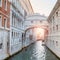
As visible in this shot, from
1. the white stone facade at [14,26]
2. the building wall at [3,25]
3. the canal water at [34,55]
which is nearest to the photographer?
the building wall at [3,25]

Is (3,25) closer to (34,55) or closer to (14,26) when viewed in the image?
(14,26)

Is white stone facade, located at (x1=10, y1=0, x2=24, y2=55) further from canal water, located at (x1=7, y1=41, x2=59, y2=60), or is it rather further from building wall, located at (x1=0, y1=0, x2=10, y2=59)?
building wall, located at (x1=0, y1=0, x2=10, y2=59)

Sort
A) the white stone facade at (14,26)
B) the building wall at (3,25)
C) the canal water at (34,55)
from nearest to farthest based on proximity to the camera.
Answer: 1. the building wall at (3,25)
2. the canal water at (34,55)
3. the white stone facade at (14,26)

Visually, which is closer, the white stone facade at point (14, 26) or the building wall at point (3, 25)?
the building wall at point (3, 25)

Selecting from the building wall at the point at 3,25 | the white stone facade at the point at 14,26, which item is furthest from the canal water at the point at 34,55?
the building wall at the point at 3,25

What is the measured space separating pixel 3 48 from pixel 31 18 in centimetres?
1785

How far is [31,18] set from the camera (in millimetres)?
33156

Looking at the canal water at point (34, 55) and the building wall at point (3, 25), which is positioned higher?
the building wall at point (3, 25)

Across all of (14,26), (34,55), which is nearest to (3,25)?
(14,26)

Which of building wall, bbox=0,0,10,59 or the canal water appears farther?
the canal water

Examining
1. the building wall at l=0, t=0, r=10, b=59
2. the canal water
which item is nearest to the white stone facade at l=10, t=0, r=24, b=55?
the canal water

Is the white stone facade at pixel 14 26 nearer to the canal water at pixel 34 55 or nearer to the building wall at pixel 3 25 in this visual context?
the canal water at pixel 34 55

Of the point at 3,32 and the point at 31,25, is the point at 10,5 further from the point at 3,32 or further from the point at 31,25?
the point at 31,25

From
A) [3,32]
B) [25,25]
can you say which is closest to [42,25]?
[25,25]
